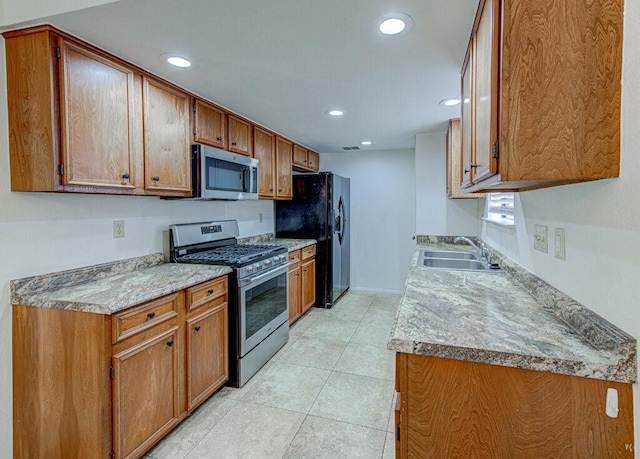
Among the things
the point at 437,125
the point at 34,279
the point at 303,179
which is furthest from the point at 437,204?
the point at 34,279

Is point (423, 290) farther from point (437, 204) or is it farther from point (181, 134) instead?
point (437, 204)

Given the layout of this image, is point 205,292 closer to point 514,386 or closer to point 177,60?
point 177,60

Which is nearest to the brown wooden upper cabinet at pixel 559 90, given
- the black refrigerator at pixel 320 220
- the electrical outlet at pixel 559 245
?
the electrical outlet at pixel 559 245

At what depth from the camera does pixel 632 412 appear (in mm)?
869

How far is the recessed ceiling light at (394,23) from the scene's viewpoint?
4.87 ft

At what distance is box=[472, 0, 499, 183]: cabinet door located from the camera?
1.11m

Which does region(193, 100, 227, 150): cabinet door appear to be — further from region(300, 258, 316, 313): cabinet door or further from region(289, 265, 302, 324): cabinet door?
region(300, 258, 316, 313): cabinet door

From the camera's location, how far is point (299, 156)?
4.39 m

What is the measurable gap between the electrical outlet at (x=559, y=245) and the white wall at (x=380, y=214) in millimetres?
3503

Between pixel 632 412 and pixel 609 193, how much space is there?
59 centimetres

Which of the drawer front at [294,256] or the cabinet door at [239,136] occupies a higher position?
the cabinet door at [239,136]

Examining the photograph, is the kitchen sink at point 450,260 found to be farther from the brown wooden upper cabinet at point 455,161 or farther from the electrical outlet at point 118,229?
the electrical outlet at point 118,229

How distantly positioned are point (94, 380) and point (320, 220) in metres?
2.98

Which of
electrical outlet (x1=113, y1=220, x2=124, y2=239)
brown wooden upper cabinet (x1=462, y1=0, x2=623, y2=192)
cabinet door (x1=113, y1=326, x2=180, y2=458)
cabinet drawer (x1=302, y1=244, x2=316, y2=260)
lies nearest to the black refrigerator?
cabinet drawer (x1=302, y1=244, x2=316, y2=260)
